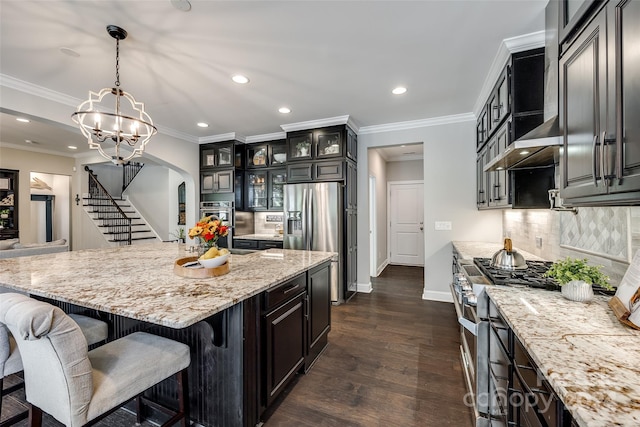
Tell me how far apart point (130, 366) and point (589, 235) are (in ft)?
9.21

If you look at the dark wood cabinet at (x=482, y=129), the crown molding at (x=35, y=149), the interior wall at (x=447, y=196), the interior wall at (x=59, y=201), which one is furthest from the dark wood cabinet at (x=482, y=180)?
the interior wall at (x=59, y=201)

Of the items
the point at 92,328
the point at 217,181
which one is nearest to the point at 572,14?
the point at 92,328

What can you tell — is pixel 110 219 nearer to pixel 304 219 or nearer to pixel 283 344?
pixel 304 219

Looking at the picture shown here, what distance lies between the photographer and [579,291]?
127 centimetres

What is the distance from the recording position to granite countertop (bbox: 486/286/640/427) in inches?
24.5

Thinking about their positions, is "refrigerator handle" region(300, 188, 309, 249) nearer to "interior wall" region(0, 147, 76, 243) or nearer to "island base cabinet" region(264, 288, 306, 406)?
"island base cabinet" region(264, 288, 306, 406)

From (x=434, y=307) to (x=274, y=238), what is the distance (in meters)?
2.72

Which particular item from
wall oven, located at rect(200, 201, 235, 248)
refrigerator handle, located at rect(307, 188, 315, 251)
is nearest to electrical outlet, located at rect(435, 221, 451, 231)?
refrigerator handle, located at rect(307, 188, 315, 251)

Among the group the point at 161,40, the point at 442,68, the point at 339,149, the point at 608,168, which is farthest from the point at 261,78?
the point at 608,168

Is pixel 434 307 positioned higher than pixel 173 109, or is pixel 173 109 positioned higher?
pixel 173 109

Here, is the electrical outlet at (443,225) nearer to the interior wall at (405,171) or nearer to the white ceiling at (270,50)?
the white ceiling at (270,50)

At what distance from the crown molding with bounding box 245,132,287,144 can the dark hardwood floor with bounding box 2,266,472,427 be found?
3170mm

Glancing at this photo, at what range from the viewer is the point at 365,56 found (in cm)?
248

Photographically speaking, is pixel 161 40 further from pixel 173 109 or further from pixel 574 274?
pixel 574 274
